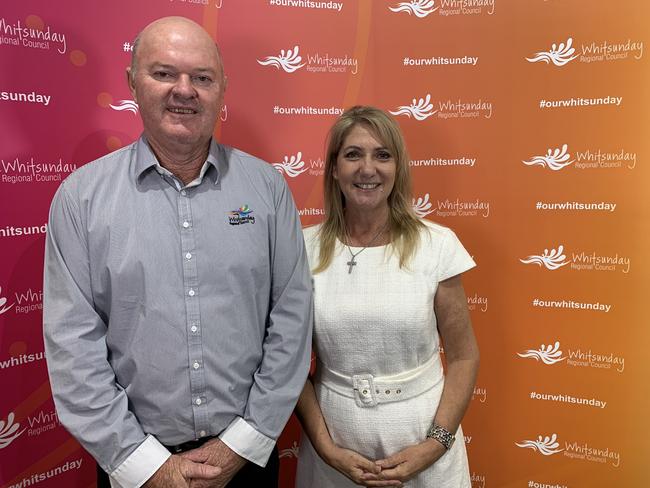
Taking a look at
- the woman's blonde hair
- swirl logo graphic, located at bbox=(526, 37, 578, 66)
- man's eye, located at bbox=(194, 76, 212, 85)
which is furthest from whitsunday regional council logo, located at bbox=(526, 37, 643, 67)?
man's eye, located at bbox=(194, 76, 212, 85)

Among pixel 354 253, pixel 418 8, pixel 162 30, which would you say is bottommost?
pixel 354 253

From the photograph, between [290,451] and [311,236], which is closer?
[311,236]

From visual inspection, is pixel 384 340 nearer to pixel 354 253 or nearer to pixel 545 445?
pixel 354 253

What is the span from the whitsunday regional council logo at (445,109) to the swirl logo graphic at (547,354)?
130 centimetres

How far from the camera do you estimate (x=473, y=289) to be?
2.87 m

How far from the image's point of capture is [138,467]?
1.59 meters

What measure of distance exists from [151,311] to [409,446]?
105 cm

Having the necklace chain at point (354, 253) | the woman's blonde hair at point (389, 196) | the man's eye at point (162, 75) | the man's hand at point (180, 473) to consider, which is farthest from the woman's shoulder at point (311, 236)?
the man's hand at point (180, 473)

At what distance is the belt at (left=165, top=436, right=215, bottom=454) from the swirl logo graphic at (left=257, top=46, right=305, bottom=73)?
1.84m

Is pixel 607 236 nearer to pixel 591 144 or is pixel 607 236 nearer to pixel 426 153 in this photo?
pixel 591 144

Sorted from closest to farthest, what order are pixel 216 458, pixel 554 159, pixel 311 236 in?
pixel 216 458 → pixel 311 236 → pixel 554 159

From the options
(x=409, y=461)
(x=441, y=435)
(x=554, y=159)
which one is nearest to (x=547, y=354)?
(x=554, y=159)

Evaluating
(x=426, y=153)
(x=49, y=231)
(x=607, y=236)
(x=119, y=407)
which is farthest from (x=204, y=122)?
(x=607, y=236)

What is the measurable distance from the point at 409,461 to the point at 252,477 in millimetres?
574
